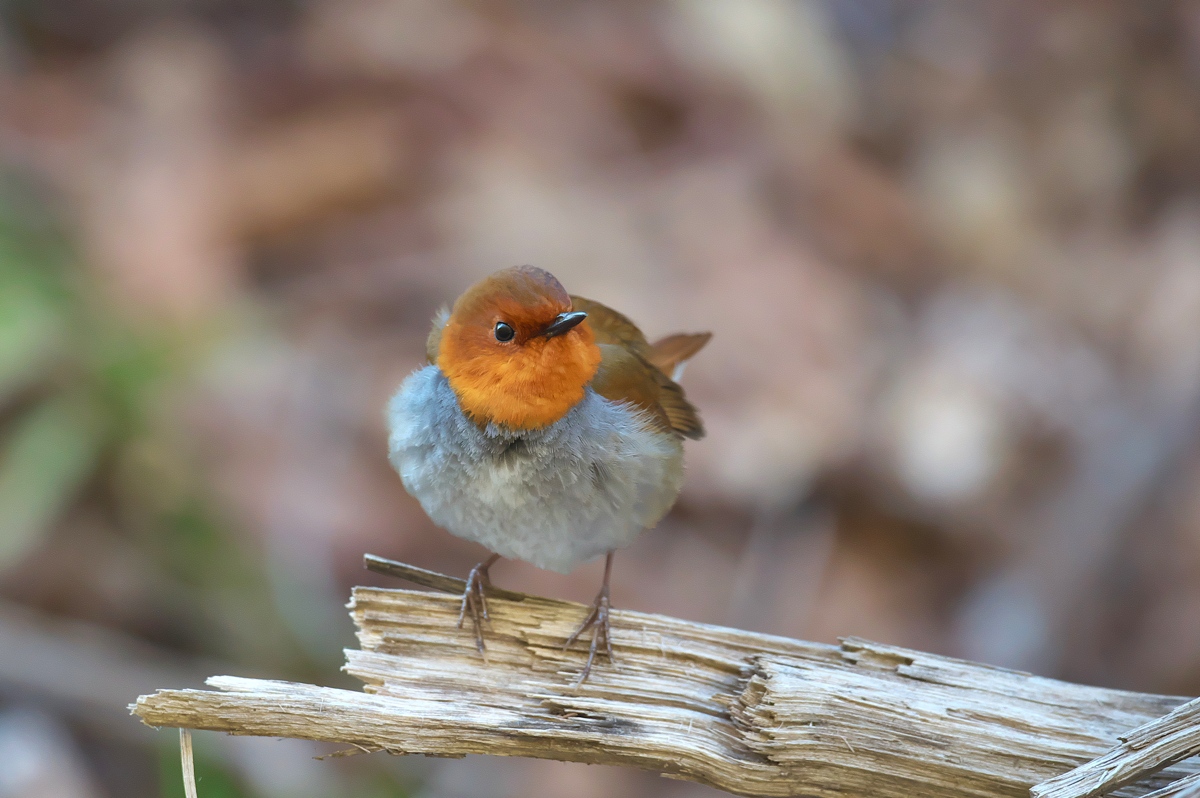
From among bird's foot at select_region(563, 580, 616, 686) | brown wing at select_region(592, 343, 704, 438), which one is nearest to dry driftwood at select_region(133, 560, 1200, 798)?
bird's foot at select_region(563, 580, 616, 686)

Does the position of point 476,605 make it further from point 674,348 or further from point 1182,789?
point 1182,789

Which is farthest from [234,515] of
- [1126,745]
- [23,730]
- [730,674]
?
[1126,745]

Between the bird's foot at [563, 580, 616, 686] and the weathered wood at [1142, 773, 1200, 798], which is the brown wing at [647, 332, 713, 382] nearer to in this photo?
the bird's foot at [563, 580, 616, 686]

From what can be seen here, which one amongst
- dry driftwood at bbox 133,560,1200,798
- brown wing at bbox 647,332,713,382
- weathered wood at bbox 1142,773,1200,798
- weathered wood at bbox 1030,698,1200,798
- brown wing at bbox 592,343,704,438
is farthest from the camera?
brown wing at bbox 647,332,713,382

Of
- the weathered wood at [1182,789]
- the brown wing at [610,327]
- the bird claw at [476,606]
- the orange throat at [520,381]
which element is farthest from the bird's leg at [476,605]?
the weathered wood at [1182,789]

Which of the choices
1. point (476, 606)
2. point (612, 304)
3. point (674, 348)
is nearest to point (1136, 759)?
point (476, 606)

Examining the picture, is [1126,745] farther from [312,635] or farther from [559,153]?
[559,153]
